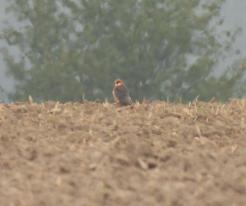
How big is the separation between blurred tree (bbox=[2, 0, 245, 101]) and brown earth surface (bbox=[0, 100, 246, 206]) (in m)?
22.8

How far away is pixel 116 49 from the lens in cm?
3169

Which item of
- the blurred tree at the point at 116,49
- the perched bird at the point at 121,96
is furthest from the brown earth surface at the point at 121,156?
the blurred tree at the point at 116,49

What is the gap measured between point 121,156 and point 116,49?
2604 centimetres

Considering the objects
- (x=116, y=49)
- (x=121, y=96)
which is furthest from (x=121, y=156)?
(x=116, y=49)

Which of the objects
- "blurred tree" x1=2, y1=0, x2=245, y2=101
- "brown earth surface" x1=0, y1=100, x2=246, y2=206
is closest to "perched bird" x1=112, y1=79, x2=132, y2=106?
"brown earth surface" x1=0, y1=100, x2=246, y2=206

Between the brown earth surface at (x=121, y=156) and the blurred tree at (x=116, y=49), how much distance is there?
2284 cm

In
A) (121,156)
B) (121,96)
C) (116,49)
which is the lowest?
(116,49)

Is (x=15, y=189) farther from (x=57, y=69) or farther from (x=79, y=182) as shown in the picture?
(x=57, y=69)

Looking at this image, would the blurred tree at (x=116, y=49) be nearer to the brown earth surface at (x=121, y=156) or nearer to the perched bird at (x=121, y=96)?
the perched bird at (x=121, y=96)

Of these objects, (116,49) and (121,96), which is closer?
(121,96)

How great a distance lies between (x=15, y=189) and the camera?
4898 mm

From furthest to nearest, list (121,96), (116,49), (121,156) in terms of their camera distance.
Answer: (116,49), (121,96), (121,156)

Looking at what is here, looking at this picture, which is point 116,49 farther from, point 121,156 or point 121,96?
point 121,156

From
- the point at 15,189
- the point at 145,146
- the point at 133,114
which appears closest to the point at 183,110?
the point at 133,114
